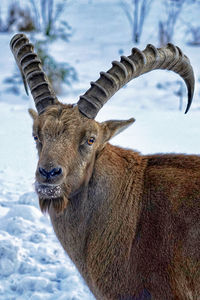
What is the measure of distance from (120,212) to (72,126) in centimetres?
81

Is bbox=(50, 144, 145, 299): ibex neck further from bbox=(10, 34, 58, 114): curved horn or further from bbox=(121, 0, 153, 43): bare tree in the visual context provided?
bbox=(121, 0, 153, 43): bare tree

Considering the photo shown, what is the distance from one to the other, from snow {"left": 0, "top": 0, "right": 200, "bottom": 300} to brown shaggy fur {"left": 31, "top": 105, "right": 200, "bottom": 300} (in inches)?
16.3

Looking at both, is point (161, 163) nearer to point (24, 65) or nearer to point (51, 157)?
point (51, 157)

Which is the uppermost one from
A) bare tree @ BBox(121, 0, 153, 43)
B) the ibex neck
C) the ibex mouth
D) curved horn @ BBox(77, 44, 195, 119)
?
bare tree @ BBox(121, 0, 153, 43)

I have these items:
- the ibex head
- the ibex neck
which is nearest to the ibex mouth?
the ibex head

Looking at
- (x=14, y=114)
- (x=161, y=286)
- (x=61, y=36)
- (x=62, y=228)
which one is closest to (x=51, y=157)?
(x=62, y=228)

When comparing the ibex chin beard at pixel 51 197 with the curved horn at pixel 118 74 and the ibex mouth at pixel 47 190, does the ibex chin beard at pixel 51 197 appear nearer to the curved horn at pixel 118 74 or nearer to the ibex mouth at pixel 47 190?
the ibex mouth at pixel 47 190

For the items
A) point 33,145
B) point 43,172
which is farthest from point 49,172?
point 33,145

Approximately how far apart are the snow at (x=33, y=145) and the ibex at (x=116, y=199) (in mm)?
395

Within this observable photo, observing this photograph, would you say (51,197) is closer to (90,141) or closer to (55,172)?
(55,172)

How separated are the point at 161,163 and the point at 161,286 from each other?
1038 millimetres

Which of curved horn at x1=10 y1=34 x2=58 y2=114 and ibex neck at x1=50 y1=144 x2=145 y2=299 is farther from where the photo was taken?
curved horn at x1=10 y1=34 x2=58 y2=114

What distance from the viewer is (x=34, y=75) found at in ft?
13.6

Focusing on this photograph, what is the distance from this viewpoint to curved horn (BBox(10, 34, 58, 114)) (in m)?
4.03
